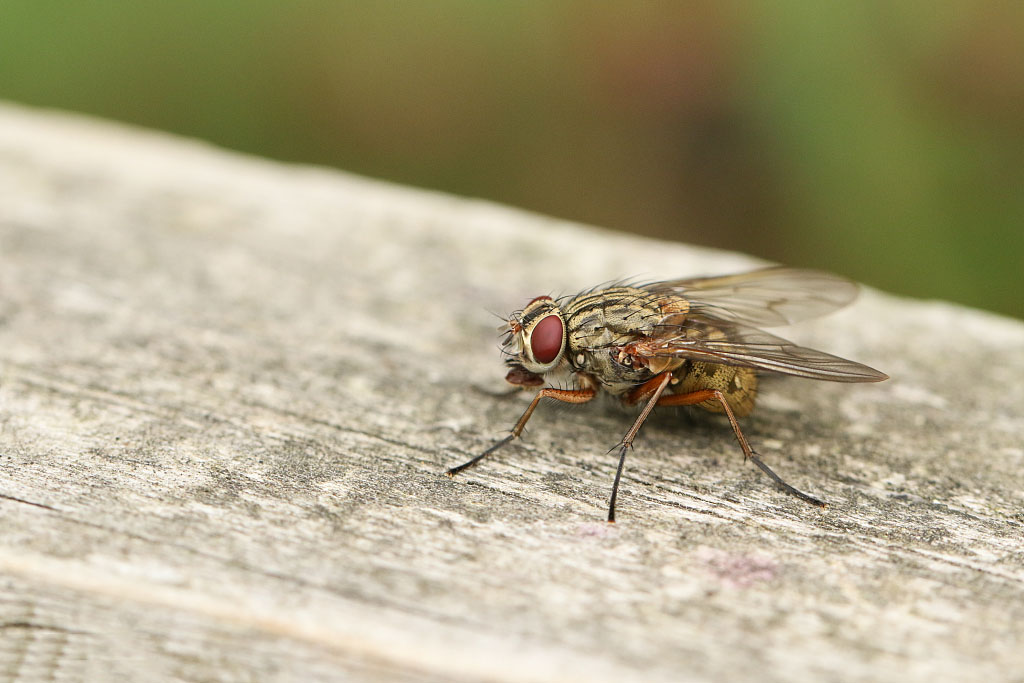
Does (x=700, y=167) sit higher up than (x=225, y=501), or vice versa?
(x=700, y=167)

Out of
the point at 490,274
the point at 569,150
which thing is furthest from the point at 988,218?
the point at 490,274

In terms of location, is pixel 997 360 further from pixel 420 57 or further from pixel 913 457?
pixel 420 57

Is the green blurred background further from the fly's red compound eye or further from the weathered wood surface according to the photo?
the fly's red compound eye

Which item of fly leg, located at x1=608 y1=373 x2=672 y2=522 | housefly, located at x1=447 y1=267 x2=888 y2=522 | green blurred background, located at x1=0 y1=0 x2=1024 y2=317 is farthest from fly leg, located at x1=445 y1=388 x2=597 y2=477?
green blurred background, located at x1=0 y1=0 x2=1024 y2=317

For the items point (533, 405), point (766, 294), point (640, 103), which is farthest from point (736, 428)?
point (640, 103)

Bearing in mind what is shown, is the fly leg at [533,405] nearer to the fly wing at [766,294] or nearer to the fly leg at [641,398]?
the fly leg at [641,398]

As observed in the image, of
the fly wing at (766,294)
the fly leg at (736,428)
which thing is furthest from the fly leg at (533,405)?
the fly wing at (766,294)
